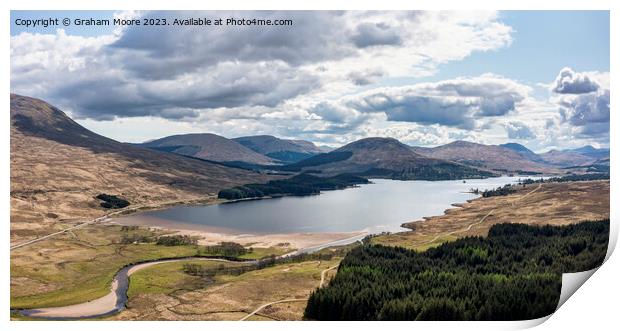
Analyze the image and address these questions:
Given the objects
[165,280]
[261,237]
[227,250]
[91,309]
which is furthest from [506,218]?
[91,309]

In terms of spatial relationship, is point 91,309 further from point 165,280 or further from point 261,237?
point 261,237

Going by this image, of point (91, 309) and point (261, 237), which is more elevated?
point (261, 237)

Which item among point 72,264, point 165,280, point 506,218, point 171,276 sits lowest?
point 165,280

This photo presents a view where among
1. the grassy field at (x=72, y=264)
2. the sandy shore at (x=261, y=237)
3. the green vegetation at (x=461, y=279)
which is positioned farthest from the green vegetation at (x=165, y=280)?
the sandy shore at (x=261, y=237)

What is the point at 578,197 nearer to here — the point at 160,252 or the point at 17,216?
the point at 160,252

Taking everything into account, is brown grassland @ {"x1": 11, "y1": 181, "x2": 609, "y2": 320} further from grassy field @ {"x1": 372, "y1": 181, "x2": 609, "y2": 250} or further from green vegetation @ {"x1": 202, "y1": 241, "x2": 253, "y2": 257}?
green vegetation @ {"x1": 202, "y1": 241, "x2": 253, "y2": 257}

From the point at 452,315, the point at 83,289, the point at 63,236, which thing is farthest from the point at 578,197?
the point at 63,236
